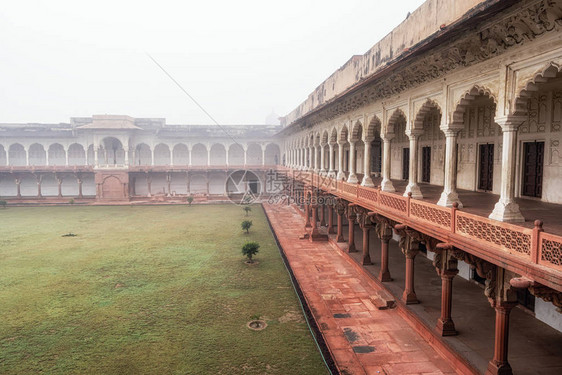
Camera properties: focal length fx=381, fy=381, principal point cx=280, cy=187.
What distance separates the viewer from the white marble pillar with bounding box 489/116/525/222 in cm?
627

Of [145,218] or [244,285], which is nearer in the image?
[244,285]

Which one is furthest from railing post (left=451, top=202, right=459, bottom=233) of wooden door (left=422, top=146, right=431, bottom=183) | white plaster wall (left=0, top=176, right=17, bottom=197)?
white plaster wall (left=0, top=176, right=17, bottom=197)

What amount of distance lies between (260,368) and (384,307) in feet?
14.1

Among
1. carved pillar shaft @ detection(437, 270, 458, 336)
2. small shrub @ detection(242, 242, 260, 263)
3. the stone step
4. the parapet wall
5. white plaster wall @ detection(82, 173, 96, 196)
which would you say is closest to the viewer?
carved pillar shaft @ detection(437, 270, 458, 336)

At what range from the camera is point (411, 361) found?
25.8 feet

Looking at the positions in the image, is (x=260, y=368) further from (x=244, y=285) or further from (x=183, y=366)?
(x=244, y=285)

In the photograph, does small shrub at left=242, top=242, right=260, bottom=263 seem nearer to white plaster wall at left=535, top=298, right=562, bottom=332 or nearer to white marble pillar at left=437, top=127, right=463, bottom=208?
white marble pillar at left=437, top=127, right=463, bottom=208

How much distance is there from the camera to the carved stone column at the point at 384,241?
11.3 m

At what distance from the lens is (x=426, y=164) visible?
13734 millimetres

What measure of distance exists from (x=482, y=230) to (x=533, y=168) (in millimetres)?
4027

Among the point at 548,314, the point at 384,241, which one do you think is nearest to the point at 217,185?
the point at 384,241

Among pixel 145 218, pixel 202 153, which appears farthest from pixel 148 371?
pixel 202 153

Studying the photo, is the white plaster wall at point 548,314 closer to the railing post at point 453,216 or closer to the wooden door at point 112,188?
the railing post at point 453,216

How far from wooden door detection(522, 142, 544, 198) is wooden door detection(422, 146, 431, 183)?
443cm
